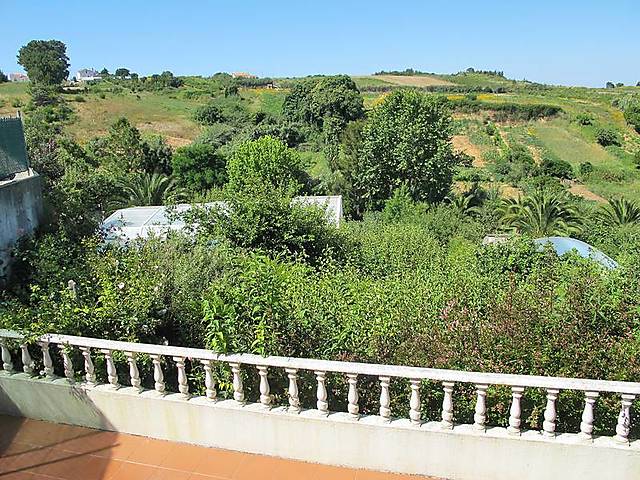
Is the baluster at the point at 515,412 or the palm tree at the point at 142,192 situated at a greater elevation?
the baluster at the point at 515,412

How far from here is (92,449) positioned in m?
3.53

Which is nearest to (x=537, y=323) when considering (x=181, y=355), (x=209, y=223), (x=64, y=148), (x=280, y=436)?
(x=280, y=436)

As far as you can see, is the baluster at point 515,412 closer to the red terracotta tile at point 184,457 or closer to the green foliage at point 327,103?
the red terracotta tile at point 184,457

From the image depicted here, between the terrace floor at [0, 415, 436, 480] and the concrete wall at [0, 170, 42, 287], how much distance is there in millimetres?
2341

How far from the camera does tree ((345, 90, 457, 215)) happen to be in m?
23.5

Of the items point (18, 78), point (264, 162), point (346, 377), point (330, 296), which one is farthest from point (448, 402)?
point (18, 78)

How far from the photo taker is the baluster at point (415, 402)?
3117mm

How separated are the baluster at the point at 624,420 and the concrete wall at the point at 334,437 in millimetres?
56

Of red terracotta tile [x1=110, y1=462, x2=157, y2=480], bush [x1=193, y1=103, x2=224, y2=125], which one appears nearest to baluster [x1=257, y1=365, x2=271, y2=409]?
red terracotta tile [x1=110, y1=462, x2=157, y2=480]

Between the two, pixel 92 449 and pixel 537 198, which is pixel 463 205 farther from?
pixel 92 449

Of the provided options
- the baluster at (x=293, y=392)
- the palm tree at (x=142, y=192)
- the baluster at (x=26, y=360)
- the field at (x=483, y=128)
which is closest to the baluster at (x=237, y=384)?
the baluster at (x=293, y=392)

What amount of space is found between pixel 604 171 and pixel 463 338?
3828cm

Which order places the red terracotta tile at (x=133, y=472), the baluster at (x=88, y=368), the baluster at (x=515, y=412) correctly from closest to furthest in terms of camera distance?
1. the baluster at (x=515, y=412)
2. the red terracotta tile at (x=133, y=472)
3. the baluster at (x=88, y=368)

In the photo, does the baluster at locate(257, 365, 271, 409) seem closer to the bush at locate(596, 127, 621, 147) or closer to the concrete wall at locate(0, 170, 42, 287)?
the concrete wall at locate(0, 170, 42, 287)
